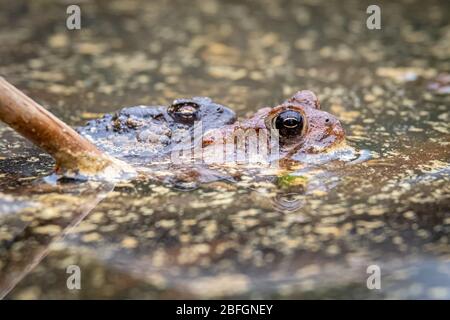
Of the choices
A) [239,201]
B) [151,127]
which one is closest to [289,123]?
[239,201]

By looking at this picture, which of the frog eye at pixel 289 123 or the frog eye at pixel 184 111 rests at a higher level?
the frog eye at pixel 184 111

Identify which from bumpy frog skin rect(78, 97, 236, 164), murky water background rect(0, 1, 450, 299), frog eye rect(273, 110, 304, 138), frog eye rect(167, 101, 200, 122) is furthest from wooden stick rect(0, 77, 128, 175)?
frog eye rect(273, 110, 304, 138)

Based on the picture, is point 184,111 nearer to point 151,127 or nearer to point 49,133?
point 151,127

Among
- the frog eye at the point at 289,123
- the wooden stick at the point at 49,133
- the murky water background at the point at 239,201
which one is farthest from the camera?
the frog eye at the point at 289,123

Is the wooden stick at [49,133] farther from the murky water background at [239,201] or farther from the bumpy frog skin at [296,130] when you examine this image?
the bumpy frog skin at [296,130]

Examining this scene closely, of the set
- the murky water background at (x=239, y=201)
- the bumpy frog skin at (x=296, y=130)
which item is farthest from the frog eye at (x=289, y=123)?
the murky water background at (x=239, y=201)

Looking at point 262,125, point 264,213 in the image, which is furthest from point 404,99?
point 264,213

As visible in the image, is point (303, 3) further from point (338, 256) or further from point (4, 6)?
point (338, 256)
